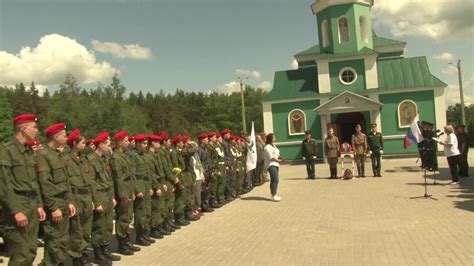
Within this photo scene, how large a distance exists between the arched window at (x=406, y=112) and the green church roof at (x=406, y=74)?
1154mm

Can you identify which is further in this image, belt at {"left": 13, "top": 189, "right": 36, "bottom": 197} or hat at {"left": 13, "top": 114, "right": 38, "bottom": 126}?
hat at {"left": 13, "top": 114, "right": 38, "bottom": 126}

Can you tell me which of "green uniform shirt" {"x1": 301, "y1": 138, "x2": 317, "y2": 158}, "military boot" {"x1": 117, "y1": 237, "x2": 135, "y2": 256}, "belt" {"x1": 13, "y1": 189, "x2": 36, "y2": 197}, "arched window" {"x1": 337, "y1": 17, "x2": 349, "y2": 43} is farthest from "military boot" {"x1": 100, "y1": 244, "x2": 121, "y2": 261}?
"arched window" {"x1": 337, "y1": 17, "x2": 349, "y2": 43}

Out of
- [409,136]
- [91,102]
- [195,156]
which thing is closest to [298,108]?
[409,136]

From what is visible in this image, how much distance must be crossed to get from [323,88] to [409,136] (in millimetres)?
18187

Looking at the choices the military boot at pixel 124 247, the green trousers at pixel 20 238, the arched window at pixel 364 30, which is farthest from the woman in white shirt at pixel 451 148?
the arched window at pixel 364 30

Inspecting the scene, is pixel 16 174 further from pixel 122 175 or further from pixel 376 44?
pixel 376 44

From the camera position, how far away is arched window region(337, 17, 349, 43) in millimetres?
31641

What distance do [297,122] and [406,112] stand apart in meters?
7.13

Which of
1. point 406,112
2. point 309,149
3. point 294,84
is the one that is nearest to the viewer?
point 309,149

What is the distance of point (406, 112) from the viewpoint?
99.2ft

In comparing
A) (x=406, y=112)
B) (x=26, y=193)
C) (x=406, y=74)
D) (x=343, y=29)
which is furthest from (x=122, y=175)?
(x=406, y=74)

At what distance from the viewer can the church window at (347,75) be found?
31172mm

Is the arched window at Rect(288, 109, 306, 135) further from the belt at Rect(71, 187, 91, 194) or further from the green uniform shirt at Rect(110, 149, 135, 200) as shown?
the belt at Rect(71, 187, 91, 194)

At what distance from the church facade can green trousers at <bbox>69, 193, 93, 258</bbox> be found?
80.6ft
